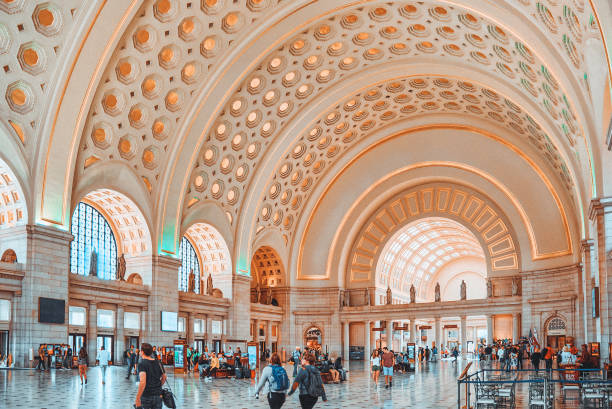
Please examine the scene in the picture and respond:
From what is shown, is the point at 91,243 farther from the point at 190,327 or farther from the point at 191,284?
the point at 190,327

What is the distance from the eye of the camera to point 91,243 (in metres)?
32.6

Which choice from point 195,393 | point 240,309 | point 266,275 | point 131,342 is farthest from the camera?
point 266,275

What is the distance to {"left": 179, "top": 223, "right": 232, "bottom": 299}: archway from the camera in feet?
127

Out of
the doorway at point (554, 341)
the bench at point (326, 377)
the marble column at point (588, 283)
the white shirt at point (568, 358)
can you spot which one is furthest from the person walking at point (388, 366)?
the doorway at point (554, 341)

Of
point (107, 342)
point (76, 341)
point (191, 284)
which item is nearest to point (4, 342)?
point (76, 341)

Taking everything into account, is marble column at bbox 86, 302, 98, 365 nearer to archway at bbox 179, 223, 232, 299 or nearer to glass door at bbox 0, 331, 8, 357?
glass door at bbox 0, 331, 8, 357

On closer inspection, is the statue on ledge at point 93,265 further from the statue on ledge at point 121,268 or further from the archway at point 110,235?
the statue on ledge at point 121,268

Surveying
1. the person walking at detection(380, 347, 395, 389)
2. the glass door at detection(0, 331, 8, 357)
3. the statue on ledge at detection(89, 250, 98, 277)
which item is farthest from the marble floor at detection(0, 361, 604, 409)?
the statue on ledge at detection(89, 250, 98, 277)

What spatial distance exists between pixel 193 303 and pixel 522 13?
78.8ft

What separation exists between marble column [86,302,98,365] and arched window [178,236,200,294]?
9.26 meters

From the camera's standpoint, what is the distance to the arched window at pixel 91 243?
31516mm

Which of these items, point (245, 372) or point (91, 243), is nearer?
point (245, 372)

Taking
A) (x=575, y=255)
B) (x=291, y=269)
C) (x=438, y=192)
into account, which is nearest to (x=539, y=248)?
(x=575, y=255)

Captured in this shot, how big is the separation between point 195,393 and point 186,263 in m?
21.6
